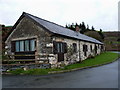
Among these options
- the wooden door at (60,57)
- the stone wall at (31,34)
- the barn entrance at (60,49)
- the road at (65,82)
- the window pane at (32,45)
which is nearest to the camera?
the road at (65,82)

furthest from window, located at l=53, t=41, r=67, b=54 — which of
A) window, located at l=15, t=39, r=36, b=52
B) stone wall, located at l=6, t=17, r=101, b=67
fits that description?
window, located at l=15, t=39, r=36, b=52

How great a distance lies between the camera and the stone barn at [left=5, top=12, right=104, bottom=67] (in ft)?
41.0

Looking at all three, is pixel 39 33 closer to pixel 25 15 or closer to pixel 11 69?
pixel 25 15

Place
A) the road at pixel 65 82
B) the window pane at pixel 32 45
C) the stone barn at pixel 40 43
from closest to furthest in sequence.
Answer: the road at pixel 65 82 → the stone barn at pixel 40 43 → the window pane at pixel 32 45

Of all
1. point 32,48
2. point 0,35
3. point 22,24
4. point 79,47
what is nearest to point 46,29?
point 32,48

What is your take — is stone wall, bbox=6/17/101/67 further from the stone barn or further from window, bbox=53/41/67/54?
window, bbox=53/41/67/54

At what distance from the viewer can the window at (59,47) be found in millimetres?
12578

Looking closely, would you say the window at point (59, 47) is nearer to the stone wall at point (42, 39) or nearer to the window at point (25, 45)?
the stone wall at point (42, 39)

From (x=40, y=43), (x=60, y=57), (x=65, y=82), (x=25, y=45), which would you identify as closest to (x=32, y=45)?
(x=25, y=45)

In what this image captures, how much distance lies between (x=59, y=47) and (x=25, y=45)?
12.5 ft

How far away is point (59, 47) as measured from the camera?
43.8 feet

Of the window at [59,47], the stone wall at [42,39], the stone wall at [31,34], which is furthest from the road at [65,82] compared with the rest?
the stone wall at [31,34]

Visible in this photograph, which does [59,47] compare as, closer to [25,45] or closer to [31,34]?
[31,34]

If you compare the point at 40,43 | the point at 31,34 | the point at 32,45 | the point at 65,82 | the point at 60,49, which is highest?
the point at 31,34
